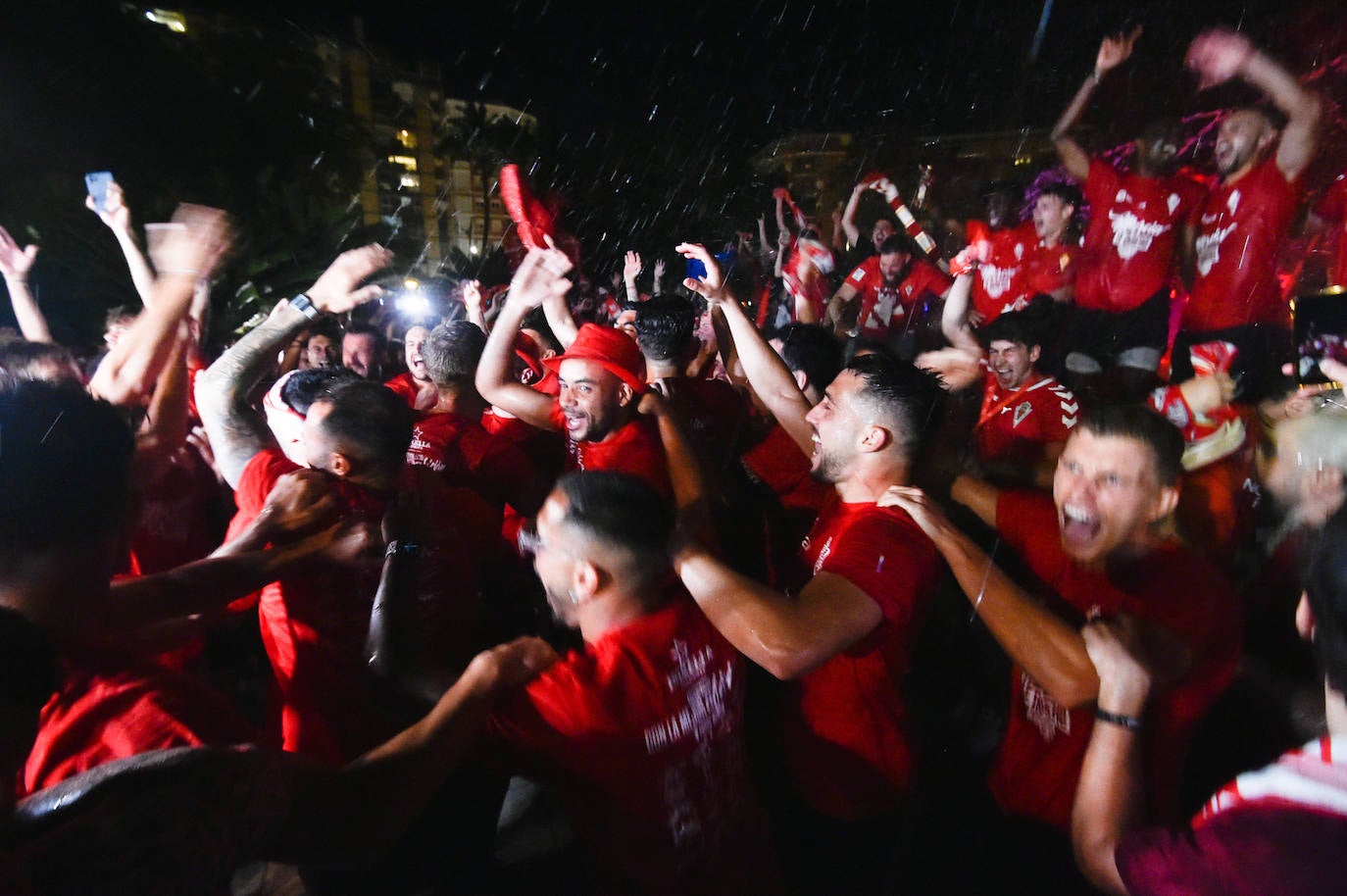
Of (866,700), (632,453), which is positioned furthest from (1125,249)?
(866,700)

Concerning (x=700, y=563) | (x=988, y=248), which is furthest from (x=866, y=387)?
(x=988, y=248)

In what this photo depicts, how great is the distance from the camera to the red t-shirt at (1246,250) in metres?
4.04

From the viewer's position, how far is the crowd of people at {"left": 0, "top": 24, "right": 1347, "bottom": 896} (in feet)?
4.13

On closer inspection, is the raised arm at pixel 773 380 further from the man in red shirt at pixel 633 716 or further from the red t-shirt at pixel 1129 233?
the red t-shirt at pixel 1129 233

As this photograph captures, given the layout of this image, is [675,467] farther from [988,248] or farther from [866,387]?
[988,248]

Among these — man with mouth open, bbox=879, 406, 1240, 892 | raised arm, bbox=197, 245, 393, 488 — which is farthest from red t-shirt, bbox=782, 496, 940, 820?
raised arm, bbox=197, 245, 393, 488

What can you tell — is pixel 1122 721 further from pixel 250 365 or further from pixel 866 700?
pixel 250 365

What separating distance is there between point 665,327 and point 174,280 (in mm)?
2126

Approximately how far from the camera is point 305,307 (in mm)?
2611

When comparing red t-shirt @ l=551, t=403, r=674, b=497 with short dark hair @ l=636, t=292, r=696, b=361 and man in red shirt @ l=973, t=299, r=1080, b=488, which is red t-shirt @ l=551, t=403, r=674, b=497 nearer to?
short dark hair @ l=636, t=292, r=696, b=361

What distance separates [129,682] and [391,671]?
0.55m

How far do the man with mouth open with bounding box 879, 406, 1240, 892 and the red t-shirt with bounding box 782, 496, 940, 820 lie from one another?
0.36ft

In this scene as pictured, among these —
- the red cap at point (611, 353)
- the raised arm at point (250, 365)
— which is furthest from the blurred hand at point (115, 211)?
the red cap at point (611, 353)

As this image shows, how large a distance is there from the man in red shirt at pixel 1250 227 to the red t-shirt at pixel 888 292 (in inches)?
96.2
